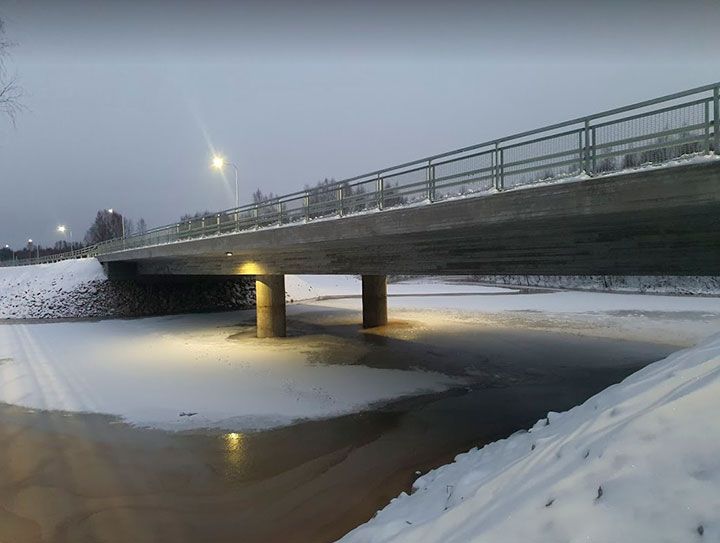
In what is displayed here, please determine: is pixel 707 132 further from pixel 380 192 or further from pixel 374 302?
pixel 374 302

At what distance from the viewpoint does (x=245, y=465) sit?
948cm

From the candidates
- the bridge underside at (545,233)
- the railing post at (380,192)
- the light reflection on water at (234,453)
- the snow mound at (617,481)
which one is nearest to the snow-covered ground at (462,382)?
the snow mound at (617,481)

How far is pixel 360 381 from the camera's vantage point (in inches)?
635

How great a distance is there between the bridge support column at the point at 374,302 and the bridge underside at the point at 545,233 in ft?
27.6

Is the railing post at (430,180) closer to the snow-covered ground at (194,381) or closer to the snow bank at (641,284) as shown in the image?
the snow-covered ground at (194,381)

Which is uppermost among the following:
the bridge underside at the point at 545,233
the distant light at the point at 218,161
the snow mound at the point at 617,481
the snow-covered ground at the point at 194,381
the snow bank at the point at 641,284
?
the distant light at the point at 218,161

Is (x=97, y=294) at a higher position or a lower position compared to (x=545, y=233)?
lower

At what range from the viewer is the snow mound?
330cm

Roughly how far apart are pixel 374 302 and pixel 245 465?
21.0 meters

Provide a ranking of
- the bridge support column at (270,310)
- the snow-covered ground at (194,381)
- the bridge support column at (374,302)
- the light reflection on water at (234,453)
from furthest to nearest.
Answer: the bridge support column at (374,302), the bridge support column at (270,310), the snow-covered ground at (194,381), the light reflection on water at (234,453)

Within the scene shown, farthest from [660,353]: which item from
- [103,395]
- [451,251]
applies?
[103,395]

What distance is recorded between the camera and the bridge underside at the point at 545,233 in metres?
8.95

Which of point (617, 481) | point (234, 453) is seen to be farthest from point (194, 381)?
point (617, 481)

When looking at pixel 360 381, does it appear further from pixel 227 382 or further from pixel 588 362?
pixel 588 362
